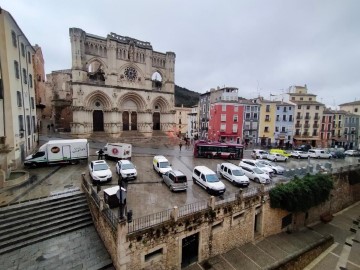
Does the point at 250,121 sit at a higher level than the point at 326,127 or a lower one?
higher

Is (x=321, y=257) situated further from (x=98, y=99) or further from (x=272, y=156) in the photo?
(x=98, y=99)

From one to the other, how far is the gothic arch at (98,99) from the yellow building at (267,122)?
105 ft

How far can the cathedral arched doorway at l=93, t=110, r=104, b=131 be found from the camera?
36797 millimetres

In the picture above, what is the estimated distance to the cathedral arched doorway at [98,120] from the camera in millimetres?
36797

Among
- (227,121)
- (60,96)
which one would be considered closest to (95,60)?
(60,96)

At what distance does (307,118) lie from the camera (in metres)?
42.5

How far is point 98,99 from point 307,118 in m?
45.9

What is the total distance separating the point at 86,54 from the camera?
113 ft

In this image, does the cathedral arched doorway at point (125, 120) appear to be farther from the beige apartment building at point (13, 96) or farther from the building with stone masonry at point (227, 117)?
the beige apartment building at point (13, 96)

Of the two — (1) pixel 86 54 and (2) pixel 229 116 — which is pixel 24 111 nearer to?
(1) pixel 86 54

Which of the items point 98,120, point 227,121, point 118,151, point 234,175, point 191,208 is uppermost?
point 227,121

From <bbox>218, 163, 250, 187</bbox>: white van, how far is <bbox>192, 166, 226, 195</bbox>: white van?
2.19m

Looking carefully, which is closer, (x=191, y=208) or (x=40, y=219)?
(x=40, y=219)

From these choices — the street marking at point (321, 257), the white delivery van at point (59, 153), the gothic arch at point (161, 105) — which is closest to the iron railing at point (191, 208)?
the street marking at point (321, 257)
